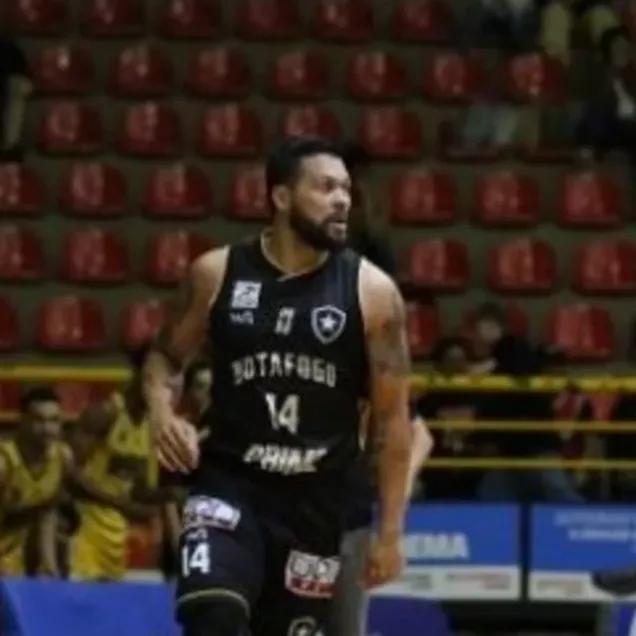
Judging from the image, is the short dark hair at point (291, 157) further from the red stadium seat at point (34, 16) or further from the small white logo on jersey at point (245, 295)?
the red stadium seat at point (34, 16)

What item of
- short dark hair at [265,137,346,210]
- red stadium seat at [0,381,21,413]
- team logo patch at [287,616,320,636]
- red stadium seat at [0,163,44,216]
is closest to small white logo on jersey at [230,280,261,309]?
short dark hair at [265,137,346,210]

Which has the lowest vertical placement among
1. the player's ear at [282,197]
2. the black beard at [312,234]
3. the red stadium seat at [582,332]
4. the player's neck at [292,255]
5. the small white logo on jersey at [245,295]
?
the red stadium seat at [582,332]

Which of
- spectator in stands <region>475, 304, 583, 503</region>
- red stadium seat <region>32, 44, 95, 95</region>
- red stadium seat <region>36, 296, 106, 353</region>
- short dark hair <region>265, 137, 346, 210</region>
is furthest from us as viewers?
red stadium seat <region>32, 44, 95, 95</region>

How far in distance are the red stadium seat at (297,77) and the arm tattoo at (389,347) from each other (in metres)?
9.76

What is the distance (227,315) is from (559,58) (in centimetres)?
1008

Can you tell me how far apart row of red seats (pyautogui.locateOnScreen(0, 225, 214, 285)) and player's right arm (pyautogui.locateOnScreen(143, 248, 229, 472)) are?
319 inches

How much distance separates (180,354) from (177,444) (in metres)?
0.41

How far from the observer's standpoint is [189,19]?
56.2 feet

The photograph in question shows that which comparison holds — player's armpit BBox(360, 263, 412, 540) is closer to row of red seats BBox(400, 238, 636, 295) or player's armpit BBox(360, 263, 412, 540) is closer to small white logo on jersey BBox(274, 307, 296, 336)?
small white logo on jersey BBox(274, 307, 296, 336)

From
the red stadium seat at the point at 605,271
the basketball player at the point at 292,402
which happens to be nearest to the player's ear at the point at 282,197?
the basketball player at the point at 292,402

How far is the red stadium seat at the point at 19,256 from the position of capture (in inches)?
611

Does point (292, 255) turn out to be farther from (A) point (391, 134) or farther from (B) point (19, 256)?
(A) point (391, 134)

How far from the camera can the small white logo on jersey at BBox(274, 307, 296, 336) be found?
709 centimetres

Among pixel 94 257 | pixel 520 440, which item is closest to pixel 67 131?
pixel 94 257
